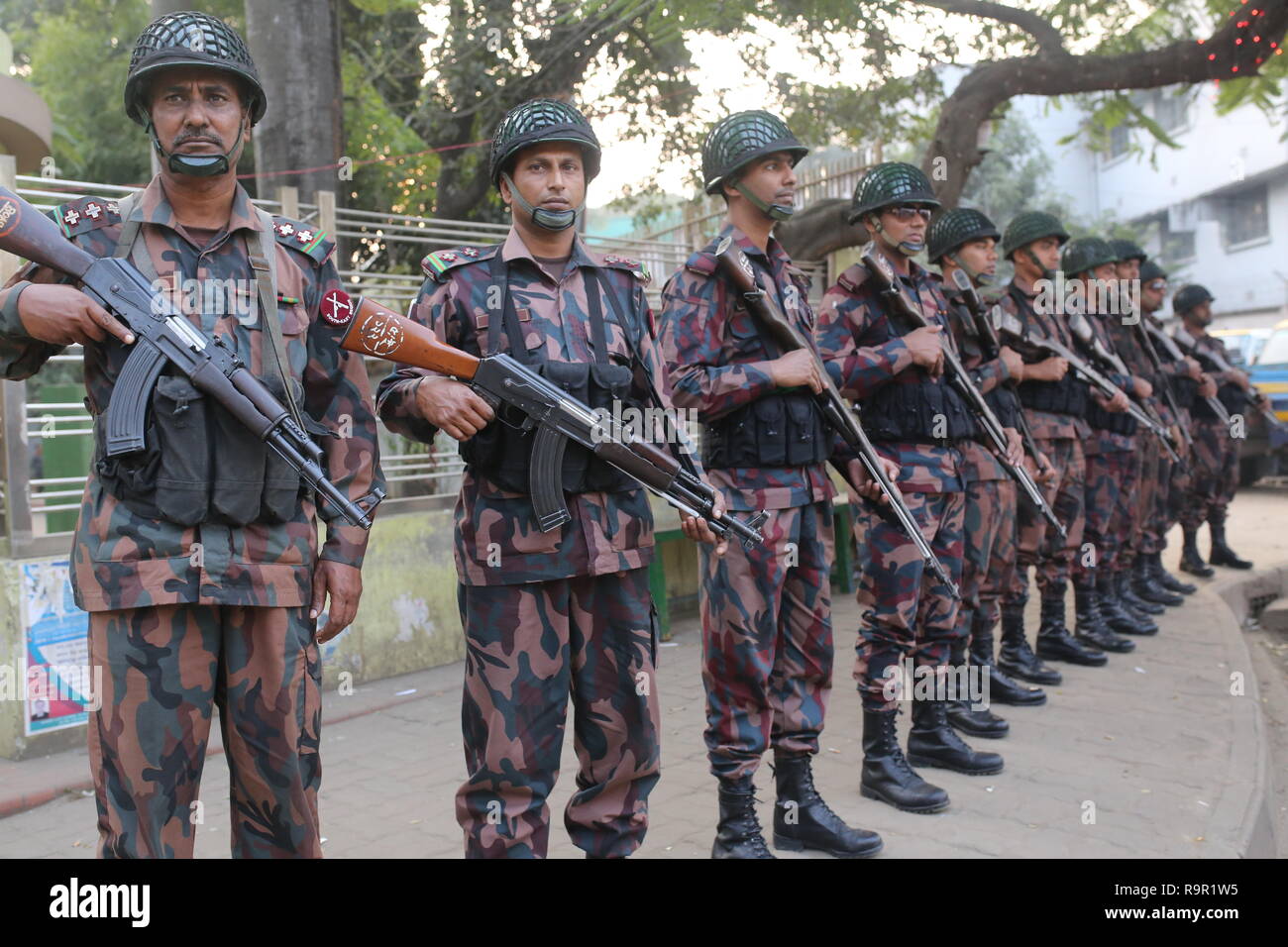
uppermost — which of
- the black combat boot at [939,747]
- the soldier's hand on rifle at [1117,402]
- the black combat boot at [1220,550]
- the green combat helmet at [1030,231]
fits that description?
the green combat helmet at [1030,231]

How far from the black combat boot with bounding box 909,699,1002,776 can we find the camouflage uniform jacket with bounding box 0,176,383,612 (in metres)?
2.75

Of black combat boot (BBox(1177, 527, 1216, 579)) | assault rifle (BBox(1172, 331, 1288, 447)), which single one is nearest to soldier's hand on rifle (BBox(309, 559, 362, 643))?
black combat boot (BBox(1177, 527, 1216, 579))

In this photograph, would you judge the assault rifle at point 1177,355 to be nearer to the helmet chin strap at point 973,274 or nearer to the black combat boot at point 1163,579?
the black combat boot at point 1163,579

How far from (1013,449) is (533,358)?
2.98 meters

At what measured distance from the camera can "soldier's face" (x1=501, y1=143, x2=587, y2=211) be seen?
9.37 feet

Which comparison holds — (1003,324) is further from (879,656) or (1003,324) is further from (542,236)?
(542,236)

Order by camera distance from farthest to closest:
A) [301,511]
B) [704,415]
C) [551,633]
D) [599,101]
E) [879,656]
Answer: [599,101] < [879,656] < [704,415] < [551,633] < [301,511]

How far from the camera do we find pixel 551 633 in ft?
9.09

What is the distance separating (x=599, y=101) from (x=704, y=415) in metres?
8.75

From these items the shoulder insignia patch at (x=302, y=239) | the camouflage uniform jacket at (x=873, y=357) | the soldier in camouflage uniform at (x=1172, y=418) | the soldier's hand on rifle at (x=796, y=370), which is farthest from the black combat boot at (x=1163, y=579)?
the shoulder insignia patch at (x=302, y=239)

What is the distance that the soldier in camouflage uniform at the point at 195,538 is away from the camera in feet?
7.42

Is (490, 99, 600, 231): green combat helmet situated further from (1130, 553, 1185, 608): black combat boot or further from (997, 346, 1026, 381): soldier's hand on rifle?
(1130, 553, 1185, 608): black combat boot

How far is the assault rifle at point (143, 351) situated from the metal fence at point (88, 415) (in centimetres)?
187
